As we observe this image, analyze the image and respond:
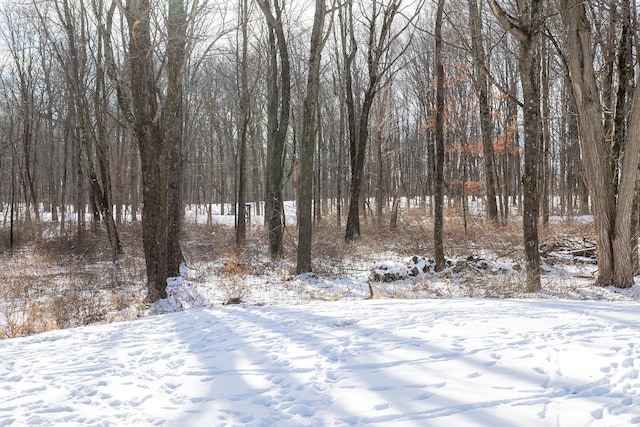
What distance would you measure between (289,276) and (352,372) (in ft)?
22.4

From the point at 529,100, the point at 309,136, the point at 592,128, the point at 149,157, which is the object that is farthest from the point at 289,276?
the point at 592,128

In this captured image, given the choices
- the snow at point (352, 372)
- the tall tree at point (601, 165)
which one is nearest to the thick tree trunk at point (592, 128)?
the tall tree at point (601, 165)

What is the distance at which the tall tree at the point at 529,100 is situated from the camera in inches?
307

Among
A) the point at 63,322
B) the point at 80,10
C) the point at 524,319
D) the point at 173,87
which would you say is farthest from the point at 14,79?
the point at 524,319

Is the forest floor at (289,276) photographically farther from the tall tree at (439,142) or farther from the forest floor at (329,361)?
the tall tree at (439,142)

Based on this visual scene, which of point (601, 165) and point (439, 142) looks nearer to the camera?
point (601, 165)

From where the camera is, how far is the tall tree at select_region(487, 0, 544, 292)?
780 centimetres

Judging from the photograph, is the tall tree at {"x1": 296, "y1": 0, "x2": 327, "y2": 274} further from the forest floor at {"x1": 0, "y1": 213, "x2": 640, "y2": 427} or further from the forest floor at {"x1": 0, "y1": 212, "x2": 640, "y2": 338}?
the forest floor at {"x1": 0, "y1": 213, "x2": 640, "y2": 427}

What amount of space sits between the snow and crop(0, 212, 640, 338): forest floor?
258 centimetres

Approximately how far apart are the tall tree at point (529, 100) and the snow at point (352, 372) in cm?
335

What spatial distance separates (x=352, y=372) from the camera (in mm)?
3438

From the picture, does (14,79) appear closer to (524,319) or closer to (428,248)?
(428,248)

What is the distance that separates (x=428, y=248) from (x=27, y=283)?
423 inches

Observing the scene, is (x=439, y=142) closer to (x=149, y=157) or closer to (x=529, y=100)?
(x=529, y=100)
